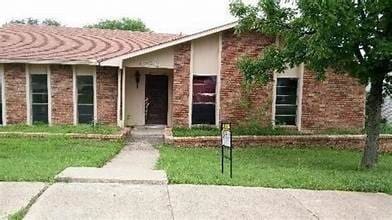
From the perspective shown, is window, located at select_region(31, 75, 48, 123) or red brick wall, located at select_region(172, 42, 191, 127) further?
window, located at select_region(31, 75, 48, 123)

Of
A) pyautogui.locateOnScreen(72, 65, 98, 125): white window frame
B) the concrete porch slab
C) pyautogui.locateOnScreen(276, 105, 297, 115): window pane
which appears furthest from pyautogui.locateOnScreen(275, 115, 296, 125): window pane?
the concrete porch slab

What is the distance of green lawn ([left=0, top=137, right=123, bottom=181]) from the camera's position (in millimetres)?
8229

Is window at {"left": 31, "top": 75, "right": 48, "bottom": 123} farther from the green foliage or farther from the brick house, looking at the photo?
the green foliage

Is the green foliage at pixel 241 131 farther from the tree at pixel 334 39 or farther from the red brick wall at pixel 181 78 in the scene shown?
the tree at pixel 334 39

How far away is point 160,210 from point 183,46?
9603 millimetres

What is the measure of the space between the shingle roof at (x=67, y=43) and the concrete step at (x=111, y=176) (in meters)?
7.19

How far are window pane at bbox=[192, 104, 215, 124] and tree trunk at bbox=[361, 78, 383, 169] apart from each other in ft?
19.5

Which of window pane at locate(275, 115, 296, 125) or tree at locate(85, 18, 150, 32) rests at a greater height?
tree at locate(85, 18, 150, 32)

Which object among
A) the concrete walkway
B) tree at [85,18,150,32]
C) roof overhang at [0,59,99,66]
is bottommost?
the concrete walkway

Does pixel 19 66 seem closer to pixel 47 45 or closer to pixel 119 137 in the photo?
pixel 47 45

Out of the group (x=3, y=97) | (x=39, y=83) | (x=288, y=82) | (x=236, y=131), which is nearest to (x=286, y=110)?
(x=288, y=82)

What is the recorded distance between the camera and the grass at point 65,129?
563 inches

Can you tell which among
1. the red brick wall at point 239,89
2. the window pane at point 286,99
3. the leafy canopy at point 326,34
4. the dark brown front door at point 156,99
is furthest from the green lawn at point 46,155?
the window pane at point 286,99

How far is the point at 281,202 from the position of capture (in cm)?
695
